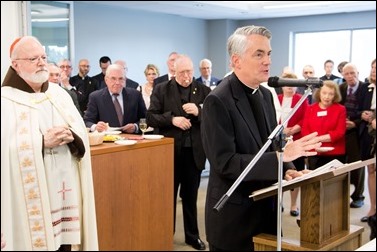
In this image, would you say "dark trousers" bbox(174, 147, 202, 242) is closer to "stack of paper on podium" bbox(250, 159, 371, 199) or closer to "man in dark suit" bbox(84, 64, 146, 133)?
"man in dark suit" bbox(84, 64, 146, 133)

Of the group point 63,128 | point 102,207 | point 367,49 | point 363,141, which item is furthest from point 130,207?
point 367,49

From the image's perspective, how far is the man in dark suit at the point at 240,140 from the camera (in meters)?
1.79

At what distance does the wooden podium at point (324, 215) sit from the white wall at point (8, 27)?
1105mm

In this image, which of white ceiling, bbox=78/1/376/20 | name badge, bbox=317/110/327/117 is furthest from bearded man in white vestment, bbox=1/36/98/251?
white ceiling, bbox=78/1/376/20

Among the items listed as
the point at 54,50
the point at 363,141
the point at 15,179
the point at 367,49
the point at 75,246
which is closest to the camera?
the point at 15,179

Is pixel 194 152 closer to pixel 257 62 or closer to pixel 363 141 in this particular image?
pixel 257 62

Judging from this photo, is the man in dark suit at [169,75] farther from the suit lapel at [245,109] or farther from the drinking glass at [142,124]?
the suit lapel at [245,109]

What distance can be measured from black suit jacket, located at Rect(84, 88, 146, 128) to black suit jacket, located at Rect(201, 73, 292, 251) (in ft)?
2.79

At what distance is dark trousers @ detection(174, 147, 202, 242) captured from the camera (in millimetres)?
3141

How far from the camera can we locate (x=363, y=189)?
4164mm

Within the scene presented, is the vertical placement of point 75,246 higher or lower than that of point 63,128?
lower

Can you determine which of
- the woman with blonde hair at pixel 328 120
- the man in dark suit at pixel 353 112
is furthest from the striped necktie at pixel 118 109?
the man in dark suit at pixel 353 112

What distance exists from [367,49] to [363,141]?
18.2 ft

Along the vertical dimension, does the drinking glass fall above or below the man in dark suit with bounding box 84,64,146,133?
below
